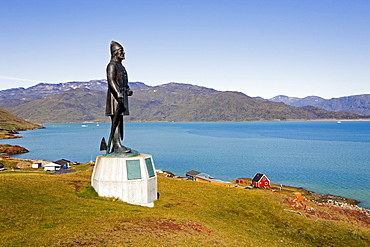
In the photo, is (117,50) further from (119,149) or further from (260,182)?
(260,182)

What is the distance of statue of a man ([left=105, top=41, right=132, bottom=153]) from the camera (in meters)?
20.7

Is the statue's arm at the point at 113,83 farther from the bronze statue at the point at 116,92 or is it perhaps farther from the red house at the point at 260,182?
the red house at the point at 260,182

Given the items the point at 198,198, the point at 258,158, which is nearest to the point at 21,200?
the point at 198,198

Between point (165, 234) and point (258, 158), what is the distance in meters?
87.2

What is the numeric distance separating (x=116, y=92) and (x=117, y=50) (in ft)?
10.1

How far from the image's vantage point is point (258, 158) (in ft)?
319

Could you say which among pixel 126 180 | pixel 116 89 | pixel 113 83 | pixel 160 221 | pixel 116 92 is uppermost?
pixel 113 83

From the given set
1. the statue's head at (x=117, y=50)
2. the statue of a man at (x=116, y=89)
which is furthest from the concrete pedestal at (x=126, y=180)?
the statue's head at (x=117, y=50)

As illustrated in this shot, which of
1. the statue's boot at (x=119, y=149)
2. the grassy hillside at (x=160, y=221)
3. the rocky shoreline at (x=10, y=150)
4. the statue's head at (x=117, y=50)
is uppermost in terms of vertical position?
the statue's head at (x=117, y=50)

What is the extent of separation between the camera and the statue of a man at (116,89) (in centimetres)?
2073

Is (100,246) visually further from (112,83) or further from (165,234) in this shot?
(112,83)

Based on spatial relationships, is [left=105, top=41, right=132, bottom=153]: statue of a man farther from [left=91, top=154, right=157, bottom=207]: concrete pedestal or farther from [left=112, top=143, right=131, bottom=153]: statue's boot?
[left=91, top=154, right=157, bottom=207]: concrete pedestal

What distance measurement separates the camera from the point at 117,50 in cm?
2127

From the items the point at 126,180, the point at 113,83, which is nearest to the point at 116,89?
the point at 113,83
